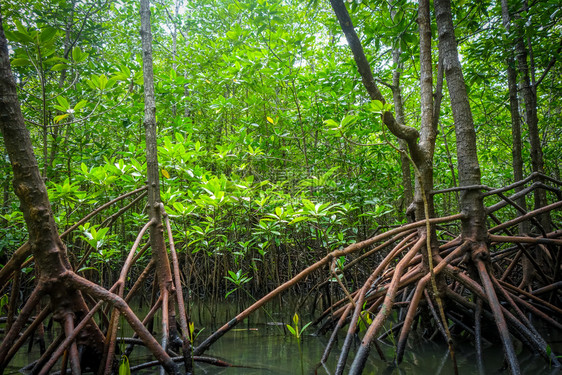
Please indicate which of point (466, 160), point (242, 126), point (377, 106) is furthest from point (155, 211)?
point (242, 126)

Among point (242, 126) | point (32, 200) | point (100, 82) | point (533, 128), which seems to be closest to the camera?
point (32, 200)

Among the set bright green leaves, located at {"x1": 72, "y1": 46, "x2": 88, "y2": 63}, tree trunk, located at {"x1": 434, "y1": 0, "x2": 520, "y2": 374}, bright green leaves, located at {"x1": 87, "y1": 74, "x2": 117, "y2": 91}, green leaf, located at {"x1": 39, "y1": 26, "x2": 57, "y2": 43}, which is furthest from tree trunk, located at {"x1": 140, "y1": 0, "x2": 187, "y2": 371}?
tree trunk, located at {"x1": 434, "y1": 0, "x2": 520, "y2": 374}

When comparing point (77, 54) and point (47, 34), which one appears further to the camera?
point (77, 54)

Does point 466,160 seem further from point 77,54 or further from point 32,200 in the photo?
point 77,54

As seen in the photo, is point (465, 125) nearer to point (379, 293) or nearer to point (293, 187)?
point (379, 293)

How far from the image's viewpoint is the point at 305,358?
2193 mm

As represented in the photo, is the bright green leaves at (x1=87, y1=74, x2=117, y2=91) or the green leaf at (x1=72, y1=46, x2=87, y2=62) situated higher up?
the green leaf at (x1=72, y1=46, x2=87, y2=62)

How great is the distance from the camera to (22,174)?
159 cm

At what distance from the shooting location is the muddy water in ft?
6.25

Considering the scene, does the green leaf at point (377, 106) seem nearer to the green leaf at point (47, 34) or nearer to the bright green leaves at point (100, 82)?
the bright green leaves at point (100, 82)

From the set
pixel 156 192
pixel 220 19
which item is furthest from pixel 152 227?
pixel 220 19

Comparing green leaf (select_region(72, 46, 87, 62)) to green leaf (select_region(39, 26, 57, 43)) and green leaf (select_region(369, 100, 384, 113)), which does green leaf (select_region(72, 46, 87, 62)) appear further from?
green leaf (select_region(369, 100, 384, 113))

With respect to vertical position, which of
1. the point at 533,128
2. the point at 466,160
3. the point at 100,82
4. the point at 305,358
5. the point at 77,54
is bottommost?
the point at 305,358

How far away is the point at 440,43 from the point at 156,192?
7.76 feet
